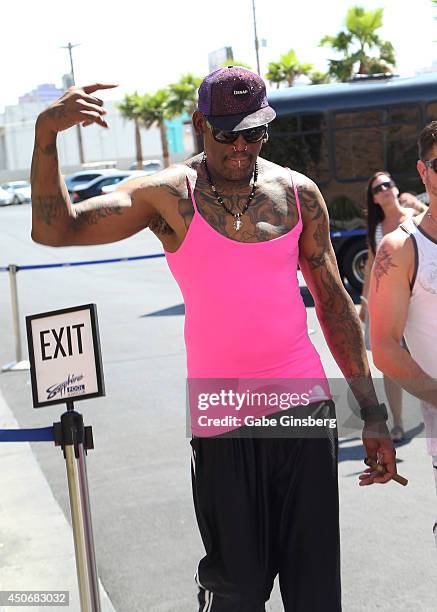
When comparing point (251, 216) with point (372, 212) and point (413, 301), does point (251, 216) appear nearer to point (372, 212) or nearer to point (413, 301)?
point (413, 301)

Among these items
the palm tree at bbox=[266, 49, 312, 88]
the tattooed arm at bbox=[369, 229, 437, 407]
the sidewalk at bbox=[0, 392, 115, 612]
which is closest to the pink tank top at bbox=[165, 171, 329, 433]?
the tattooed arm at bbox=[369, 229, 437, 407]

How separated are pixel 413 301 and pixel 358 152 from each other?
449 inches

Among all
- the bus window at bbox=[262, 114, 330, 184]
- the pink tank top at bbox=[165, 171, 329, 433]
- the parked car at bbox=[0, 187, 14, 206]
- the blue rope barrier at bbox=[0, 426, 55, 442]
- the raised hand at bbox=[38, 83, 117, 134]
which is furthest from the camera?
the parked car at bbox=[0, 187, 14, 206]

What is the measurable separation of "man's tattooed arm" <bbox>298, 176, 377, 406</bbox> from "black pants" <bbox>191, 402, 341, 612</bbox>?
0.96 feet

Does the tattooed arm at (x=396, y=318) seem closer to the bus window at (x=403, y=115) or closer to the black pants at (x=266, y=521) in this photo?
the black pants at (x=266, y=521)

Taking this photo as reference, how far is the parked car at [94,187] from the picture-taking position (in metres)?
40.8

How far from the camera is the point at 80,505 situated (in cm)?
331

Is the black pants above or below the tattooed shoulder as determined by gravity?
below

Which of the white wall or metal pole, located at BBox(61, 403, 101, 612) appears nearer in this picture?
metal pole, located at BBox(61, 403, 101, 612)

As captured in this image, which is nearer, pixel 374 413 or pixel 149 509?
pixel 374 413

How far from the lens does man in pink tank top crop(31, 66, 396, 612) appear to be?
115 inches

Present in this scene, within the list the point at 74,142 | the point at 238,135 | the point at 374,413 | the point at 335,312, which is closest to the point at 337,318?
the point at 335,312

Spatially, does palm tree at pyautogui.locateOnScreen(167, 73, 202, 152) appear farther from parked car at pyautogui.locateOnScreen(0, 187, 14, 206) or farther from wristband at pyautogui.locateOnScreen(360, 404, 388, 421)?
wristband at pyautogui.locateOnScreen(360, 404, 388, 421)

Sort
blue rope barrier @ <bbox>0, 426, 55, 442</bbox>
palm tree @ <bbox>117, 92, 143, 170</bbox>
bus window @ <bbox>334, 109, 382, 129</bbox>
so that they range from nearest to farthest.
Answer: blue rope barrier @ <bbox>0, 426, 55, 442</bbox>
bus window @ <bbox>334, 109, 382, 129</bbox>
palm tree @ <bbox>117, 92, 143, 170</bbox>
